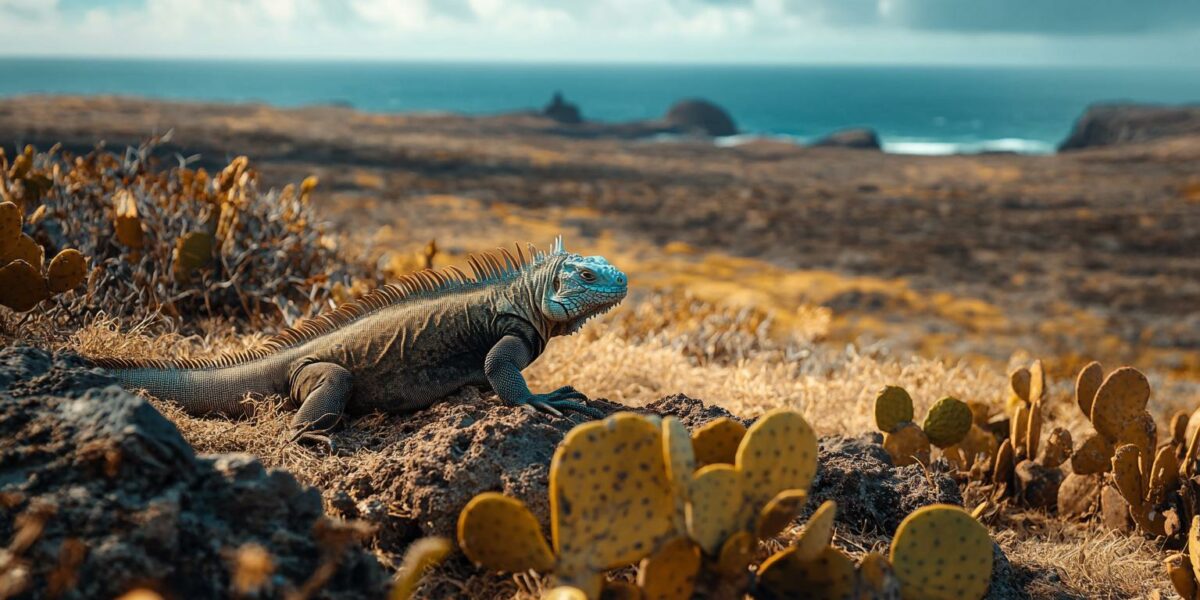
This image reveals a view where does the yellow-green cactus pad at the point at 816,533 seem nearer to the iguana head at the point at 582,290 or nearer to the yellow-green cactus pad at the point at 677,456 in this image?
the yellow-green cactus pad at the point at 677,456

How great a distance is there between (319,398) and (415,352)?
0.41 meters

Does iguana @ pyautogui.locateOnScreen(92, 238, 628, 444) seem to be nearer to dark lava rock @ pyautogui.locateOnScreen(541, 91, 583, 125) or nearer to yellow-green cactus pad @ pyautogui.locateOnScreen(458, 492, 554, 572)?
yellow-green cactus pad @ pyautogui.locateOnScreen(458, 492, 554, 572)

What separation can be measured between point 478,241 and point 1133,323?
923cm

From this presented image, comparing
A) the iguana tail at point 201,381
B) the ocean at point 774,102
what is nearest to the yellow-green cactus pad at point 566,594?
the iguana tail at point 201,381

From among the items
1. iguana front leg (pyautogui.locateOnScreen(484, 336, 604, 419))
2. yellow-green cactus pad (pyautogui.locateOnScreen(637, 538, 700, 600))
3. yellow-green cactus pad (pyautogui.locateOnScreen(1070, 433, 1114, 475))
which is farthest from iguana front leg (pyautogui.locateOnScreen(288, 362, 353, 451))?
yellow-green cactus pad (pyautogui.locateOnScreen(1070, 433, 1114, 475))

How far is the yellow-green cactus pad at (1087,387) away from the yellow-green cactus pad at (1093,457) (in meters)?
0.23

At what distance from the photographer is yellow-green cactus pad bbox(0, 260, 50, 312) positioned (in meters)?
3.65

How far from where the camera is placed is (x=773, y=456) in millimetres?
2334

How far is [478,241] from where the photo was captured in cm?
1372

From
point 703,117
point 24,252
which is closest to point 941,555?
point 24,252

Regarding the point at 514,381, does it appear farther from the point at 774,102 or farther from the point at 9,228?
the point at 774,102

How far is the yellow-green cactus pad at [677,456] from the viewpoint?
85.3 inches

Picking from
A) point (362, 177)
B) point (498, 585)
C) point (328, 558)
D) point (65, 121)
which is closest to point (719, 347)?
point (498, 585)

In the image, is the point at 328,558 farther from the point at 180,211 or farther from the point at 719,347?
the point at 719,347
